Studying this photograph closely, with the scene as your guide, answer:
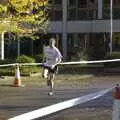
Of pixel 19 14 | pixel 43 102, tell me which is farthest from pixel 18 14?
pixel 43 102

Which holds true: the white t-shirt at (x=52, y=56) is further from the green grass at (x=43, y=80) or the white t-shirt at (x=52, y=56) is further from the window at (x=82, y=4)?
the window at (x=82, y=4)

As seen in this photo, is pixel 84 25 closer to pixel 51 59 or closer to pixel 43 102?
pixel 51 59

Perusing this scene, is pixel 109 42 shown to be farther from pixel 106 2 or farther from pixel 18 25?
pixel 18 25

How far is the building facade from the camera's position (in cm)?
4431

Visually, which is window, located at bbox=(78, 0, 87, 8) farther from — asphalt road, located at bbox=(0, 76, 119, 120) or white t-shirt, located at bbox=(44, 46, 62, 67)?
white t-shirt, located at bbox=(44, 46, 62, 67)

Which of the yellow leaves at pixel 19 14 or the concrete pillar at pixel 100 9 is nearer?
the yellow leaves at pixel 19 14

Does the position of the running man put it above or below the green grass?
above

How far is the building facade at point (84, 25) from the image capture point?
44.3m

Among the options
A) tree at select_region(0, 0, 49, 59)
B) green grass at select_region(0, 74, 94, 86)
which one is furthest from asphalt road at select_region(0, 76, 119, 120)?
tree at select_region(0, 0, 49, 59)

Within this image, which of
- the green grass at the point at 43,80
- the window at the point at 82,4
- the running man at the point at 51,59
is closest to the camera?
the running man at the point at 51,59

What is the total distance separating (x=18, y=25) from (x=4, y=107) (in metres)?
11.8

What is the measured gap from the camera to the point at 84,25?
44875mm

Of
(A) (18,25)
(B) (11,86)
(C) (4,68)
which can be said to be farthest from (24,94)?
(C) (4,68)

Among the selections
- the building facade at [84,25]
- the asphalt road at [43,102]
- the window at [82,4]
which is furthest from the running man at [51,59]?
the window at [82,4]
